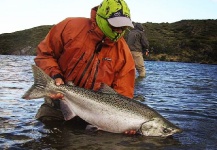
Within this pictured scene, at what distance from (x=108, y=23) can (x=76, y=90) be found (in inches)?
46.1

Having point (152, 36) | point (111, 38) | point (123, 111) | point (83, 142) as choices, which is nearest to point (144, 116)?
point (123, 111)

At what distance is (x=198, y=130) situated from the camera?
6102mm

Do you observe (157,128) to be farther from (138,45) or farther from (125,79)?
(138,45)

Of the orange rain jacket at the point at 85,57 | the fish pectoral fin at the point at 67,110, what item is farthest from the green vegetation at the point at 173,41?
the fish pectoral fin at the point at 67,110

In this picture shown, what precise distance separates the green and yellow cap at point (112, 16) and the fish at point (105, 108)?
88 centimetres

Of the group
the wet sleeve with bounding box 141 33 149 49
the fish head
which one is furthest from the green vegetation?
the fish head

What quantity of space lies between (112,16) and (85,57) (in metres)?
0.83

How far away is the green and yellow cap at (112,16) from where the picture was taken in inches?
199

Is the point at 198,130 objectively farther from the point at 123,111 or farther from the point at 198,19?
the point at 198,19

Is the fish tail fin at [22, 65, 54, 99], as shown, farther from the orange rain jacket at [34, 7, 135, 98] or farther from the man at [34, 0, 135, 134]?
the orange rain jacket at [34, 7, 135, 98]

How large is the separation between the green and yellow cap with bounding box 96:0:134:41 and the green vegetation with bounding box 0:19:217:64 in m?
49.6

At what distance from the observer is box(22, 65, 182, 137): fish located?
498cm

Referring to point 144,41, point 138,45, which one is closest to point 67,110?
point 138,45

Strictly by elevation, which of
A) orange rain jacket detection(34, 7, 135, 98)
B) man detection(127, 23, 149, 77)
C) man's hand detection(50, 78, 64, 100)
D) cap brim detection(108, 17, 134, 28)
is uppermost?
cap brim detection(108, 17, 134, 28)
